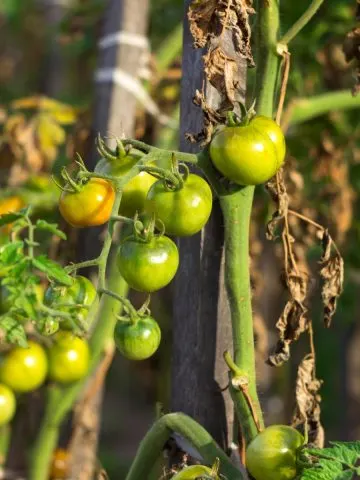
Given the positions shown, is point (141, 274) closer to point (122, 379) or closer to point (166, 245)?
point (166, 245)

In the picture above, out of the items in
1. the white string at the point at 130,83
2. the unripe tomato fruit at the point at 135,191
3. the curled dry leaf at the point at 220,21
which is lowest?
the unripe tomato fruit at the point at 135,191

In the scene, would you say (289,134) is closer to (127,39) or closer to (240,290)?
(127,39)

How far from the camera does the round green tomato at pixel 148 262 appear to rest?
94cm

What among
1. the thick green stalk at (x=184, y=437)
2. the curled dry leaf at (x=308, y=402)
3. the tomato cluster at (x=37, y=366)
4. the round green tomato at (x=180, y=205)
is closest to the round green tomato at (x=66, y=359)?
the tomato cluster at (x=37, y=366)

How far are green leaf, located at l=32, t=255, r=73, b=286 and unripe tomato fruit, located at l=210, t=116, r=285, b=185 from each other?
216mm

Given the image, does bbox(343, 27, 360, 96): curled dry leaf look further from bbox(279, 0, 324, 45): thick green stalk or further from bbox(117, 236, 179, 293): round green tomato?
bbox(117, 236, 179, 293): round green tomato

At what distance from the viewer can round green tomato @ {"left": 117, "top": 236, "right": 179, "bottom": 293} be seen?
0.94m

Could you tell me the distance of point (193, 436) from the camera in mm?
1078

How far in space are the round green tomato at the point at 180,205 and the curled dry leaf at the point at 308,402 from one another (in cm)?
30

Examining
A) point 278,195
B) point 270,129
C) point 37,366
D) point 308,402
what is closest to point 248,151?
point 270,129

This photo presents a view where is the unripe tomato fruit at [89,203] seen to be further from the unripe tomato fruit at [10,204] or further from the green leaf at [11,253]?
the unripe tomato fruit at [10,204]

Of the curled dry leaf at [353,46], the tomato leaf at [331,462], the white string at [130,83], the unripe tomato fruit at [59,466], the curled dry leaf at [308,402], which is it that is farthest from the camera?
the white string at [130,83]

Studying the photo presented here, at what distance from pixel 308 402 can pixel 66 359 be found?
1.73ft

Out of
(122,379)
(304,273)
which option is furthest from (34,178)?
(122,379)
